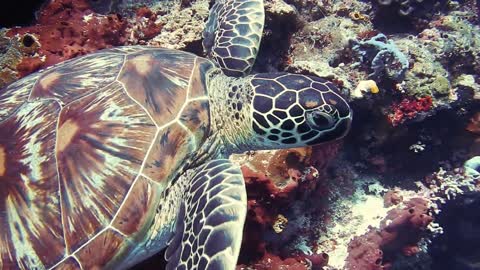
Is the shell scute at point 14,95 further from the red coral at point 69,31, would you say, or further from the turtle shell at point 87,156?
the red coral at point 69,31

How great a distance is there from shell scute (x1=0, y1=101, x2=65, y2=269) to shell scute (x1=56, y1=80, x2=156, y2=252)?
0.18 ft

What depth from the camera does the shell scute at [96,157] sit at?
6.46 ft

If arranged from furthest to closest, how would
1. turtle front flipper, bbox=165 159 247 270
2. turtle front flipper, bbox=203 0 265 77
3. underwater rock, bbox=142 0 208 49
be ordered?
underwater rock, bbox=142 0 208 49 < turtle front flipper, bbox=203 0 265 77 < turtle front flipper, bbox=165 159 247 270

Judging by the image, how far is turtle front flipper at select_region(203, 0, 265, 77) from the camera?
3.06 m

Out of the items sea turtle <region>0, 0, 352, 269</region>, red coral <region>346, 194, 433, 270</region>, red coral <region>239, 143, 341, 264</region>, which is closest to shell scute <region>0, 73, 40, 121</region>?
sea turtle <region>0, 0, 352, 269</region>

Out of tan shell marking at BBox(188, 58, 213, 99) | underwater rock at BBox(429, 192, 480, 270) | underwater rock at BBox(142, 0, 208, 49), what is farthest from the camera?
underwater rock at BBox(429, 192, 480, 270)

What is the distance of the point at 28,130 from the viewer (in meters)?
2.06

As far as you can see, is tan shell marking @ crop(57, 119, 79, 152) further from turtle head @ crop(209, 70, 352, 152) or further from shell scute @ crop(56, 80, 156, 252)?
turtle head @ crop(209, 70, 352, 152)

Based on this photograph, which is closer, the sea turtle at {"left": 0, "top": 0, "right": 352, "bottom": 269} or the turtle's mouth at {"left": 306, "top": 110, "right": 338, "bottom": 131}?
the sea turtle at {"left": 0, "top": 0, "right": 352, "bottom": 269}

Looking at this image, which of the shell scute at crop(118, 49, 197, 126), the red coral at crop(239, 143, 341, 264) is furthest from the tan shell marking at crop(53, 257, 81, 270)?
the red coral at crop(239, 143, 341, 264)

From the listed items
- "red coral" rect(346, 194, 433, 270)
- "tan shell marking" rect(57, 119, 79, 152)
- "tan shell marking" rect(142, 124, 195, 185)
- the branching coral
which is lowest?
"red coral" rect(346, 194, 433, 270)

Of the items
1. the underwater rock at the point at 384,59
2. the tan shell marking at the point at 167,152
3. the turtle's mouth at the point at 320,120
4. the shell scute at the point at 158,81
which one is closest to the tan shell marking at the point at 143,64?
the shell scute at the point at 158,81

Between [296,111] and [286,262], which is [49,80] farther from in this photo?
[286,262]

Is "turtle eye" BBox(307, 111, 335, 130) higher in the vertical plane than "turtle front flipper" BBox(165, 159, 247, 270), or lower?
higher
